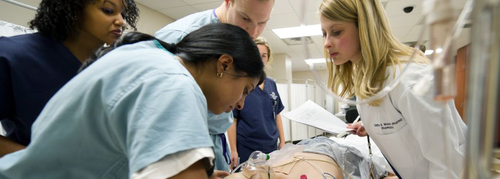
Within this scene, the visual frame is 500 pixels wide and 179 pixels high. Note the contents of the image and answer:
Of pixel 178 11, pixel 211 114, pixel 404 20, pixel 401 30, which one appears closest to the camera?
pixel 211 114

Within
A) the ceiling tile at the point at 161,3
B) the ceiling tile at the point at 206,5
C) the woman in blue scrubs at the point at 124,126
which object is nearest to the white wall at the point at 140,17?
the ceiling tile at the point at 161,3

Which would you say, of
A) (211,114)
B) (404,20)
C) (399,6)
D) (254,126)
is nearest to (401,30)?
(404,20)

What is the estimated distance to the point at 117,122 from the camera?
1.60 feet

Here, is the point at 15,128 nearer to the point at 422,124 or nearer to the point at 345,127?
the point at 422,124

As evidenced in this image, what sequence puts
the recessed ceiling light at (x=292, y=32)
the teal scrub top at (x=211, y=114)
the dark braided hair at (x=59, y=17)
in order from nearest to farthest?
the dark braided hair at (x=59, y=17), the teal scrub top at (x=211, y=114), the recessed ceiling light at (x=292, y=32)

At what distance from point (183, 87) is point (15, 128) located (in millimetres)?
743

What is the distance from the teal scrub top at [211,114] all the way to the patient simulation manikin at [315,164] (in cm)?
11

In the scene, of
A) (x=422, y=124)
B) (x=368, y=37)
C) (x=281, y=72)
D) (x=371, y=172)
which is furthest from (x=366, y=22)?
(x=281, y=72)

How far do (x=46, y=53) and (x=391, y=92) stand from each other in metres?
1.13

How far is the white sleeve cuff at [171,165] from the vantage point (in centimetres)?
42

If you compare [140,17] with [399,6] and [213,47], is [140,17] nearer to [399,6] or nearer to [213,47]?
[213,47]

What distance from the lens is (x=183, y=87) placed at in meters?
0.48

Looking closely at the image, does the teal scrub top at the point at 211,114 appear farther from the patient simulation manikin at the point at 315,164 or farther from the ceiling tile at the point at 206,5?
the ceiling tile at the point at 206,5

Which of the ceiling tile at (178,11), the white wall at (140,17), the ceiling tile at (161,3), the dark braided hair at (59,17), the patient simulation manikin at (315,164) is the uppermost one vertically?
the ceiling tile at (161,3)
